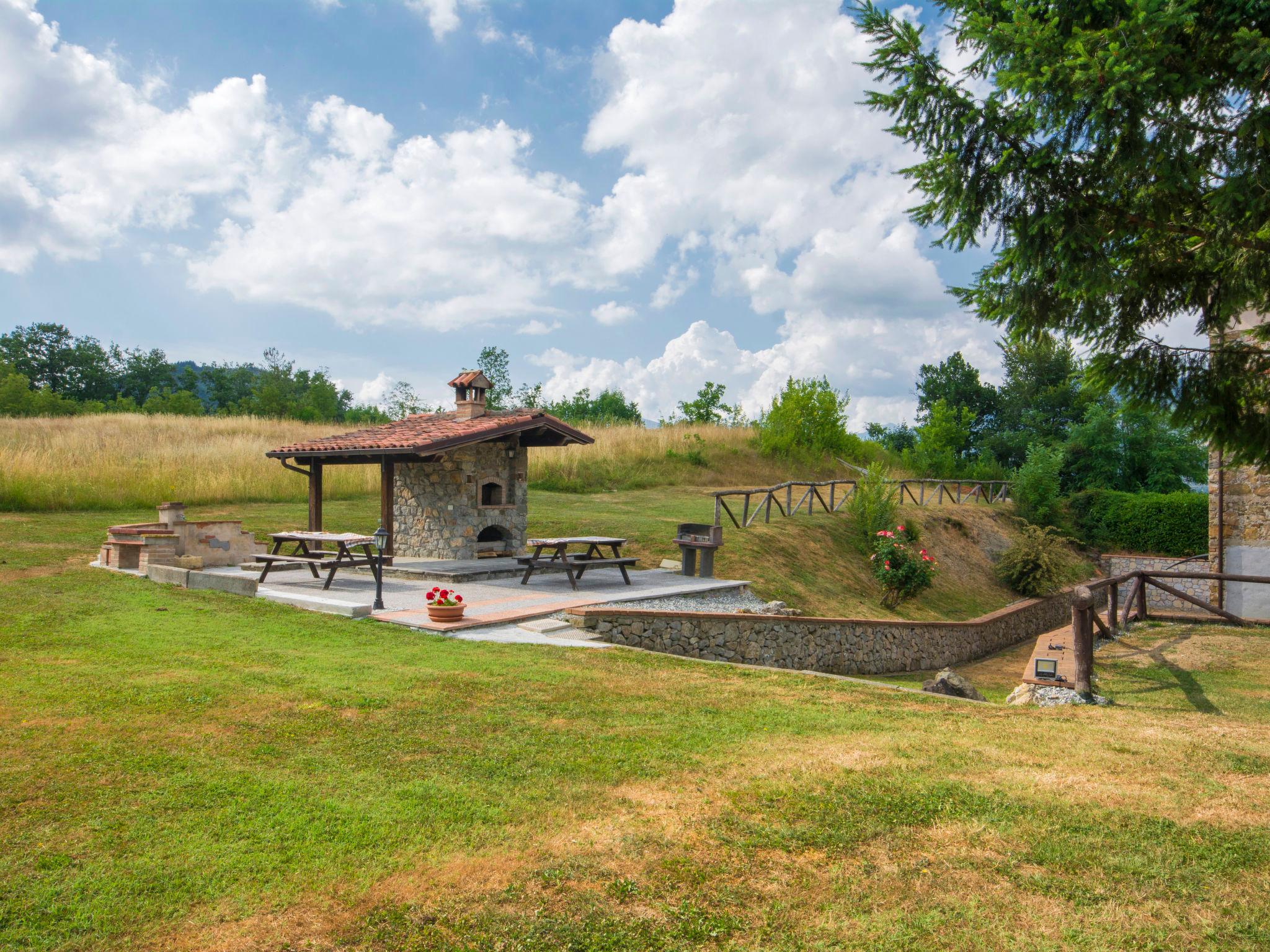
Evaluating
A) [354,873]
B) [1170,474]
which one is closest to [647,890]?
[354,873]

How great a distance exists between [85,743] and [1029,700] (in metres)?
8.18

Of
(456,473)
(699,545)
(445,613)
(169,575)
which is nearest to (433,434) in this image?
(456,473)

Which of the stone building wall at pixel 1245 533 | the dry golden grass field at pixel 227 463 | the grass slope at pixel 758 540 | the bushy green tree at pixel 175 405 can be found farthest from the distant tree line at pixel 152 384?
the stone building wall at pixel 1245 533

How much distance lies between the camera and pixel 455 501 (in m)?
14.4

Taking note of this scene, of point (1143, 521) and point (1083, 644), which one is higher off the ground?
point (1143, 521)

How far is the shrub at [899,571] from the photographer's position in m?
16.6

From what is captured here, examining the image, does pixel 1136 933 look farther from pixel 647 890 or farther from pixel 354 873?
pixel 354 873

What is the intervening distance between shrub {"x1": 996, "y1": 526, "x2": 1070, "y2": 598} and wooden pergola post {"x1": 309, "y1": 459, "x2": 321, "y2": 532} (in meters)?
17.4

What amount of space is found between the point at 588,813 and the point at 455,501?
35.8 ft

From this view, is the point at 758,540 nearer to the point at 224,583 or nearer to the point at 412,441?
the point at 412,441

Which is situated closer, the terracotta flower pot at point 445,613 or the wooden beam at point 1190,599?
the terracotta flower pot at point 445,613

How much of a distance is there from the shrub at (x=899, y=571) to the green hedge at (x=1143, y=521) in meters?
13.0

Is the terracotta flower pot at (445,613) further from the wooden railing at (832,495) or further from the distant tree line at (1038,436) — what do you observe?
the distant tree line at (1038,436)

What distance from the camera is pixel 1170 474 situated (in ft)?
96.9
